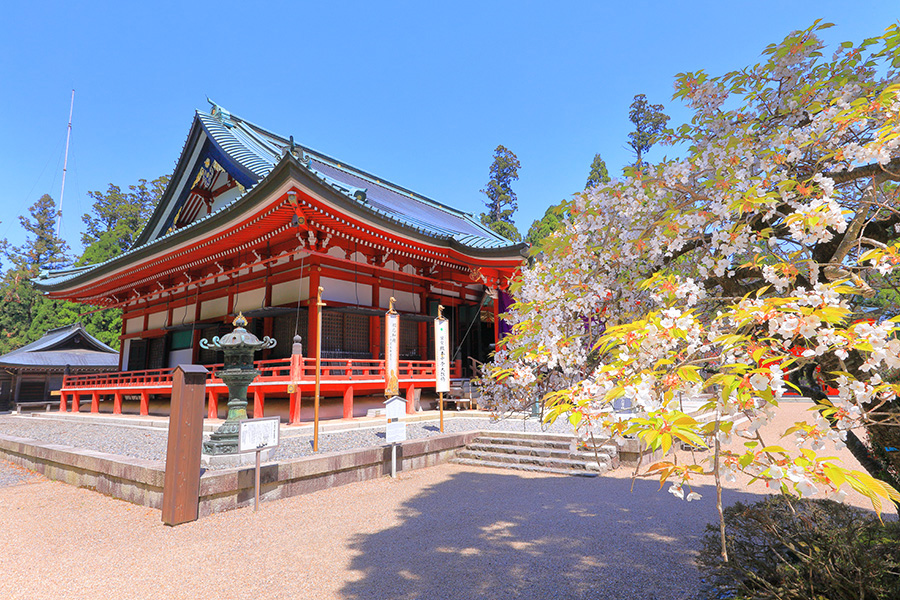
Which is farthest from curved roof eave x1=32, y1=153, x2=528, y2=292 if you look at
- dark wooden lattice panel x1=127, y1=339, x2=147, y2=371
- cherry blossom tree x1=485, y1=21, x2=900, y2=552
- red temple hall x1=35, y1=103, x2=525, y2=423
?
cherry blossom tree x1=485, y1=21, x2=900, y2=552

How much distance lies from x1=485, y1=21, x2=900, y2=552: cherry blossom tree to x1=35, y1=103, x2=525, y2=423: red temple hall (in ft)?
22.0

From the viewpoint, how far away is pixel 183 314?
15352mm

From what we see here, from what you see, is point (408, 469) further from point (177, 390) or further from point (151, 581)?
point (151, 581)

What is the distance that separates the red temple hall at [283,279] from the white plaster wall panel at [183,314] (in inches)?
2.4

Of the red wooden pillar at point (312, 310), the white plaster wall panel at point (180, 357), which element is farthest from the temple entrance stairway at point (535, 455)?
the white plaster wall panel at point (180, 357)

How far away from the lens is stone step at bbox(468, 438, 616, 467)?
762 centimetres

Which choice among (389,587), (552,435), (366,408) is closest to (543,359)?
(389,587)

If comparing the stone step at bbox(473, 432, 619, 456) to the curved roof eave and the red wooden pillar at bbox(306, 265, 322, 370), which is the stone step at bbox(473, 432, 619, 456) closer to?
the curved roof eave

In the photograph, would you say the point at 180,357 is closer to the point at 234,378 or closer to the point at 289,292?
the point at 289,292

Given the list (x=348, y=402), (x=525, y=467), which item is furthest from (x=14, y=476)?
(x=525, y=467)

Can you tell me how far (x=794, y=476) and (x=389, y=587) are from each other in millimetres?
2958

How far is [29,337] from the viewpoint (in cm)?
3244

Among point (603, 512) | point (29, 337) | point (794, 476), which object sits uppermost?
point (29, 337)

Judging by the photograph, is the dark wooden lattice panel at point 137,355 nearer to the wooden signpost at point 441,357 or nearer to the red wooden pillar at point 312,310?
the red wooden pillar at point 312,310
